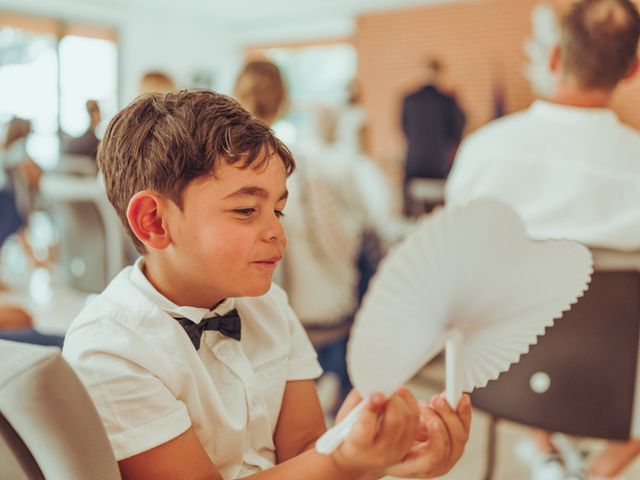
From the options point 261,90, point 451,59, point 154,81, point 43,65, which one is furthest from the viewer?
point 43,65

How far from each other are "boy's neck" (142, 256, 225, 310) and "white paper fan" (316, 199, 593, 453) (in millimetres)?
330

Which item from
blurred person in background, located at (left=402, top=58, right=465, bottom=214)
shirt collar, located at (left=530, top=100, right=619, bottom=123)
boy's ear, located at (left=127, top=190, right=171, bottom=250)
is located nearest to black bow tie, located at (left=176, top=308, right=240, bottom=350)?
boy's ear, located at (left=127, top=190, right=171, bottom=250)

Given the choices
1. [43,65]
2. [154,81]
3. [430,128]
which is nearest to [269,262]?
[154,81]

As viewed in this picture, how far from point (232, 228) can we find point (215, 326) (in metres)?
0.16

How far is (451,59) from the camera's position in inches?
376

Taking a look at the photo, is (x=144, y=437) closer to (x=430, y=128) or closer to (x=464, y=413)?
(x=464, y=413)

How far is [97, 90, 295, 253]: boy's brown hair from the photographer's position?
2.82ft

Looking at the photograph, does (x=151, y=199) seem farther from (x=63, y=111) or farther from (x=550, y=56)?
(x=63, y=111)

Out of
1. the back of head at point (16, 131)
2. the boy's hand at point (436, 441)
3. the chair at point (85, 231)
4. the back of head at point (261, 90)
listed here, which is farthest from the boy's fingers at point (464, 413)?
the back of head at point (16, 131)

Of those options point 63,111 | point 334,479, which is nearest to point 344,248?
point 334,479

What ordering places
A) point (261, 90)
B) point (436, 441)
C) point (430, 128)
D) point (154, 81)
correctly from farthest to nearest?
point (430, 128), point (154, 81), point (261, 90), point (436, 441)

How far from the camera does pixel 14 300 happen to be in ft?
16.7

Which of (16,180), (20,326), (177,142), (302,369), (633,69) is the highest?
(633,69)

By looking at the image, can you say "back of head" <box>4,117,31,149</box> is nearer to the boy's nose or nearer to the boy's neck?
the boy's neck
